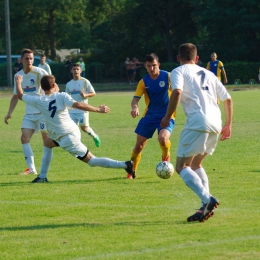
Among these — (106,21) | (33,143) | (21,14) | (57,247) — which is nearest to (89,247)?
(57,247)

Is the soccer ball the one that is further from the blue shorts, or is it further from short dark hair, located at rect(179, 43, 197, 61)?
short dark hair, located at rect(179, 43, 197, 61)

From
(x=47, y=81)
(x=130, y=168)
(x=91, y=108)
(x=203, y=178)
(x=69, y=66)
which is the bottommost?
(x=69, y=66)

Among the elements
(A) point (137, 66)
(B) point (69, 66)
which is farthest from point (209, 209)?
(A) point (137, 66)

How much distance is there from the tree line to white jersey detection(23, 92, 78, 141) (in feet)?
144

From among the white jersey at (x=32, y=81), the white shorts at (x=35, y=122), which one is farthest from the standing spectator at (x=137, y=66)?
the white shorts at (x=35, y=122)

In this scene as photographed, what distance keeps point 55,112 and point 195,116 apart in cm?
312

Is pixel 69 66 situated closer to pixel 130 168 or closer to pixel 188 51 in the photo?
pixel 130 168

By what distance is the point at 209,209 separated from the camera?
734cm

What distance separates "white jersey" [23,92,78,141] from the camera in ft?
32.8

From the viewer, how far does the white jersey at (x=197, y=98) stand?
743 centimetres

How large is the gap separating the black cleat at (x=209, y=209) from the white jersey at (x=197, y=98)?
725 millimetres

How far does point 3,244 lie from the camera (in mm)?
6801

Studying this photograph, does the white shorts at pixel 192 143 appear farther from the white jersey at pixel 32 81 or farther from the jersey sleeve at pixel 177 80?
the white jersey at pixel 32 81

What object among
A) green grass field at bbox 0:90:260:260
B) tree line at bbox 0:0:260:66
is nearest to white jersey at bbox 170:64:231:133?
green grass field at bbox 0:90:260:260
